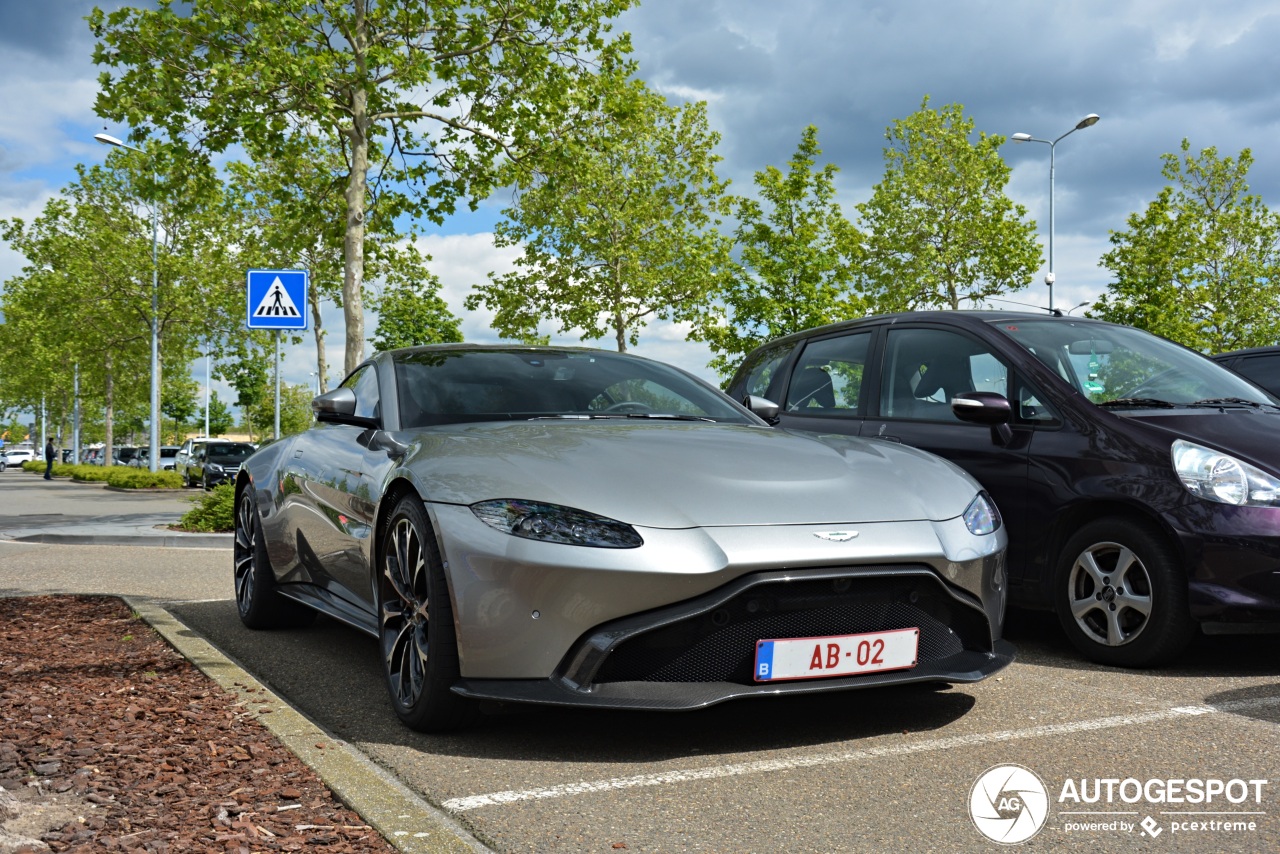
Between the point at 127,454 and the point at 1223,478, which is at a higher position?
the point at 1223,478

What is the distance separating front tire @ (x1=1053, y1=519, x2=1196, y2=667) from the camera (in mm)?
4977

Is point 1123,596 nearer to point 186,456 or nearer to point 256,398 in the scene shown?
point 186,456

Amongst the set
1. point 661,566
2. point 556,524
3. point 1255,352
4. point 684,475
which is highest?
point 1255,352

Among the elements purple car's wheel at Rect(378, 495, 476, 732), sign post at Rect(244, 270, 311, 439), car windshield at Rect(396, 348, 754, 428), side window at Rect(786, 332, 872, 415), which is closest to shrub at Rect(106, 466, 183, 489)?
sign post at Rect(244, 270, 311, 439)

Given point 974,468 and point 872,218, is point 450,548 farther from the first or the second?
point 872,218

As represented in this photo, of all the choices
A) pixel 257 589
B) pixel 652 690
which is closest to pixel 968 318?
pixel 652 690

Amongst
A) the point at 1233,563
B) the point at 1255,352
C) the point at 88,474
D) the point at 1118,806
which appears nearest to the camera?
the point at 1118,806

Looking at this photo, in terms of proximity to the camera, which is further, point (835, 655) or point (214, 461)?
point (214, 461)

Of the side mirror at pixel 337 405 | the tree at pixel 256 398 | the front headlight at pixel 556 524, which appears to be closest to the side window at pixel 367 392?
the side mirror at pixel 337 405

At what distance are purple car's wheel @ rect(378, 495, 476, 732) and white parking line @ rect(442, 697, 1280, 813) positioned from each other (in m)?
0.56

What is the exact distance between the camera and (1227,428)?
520cm

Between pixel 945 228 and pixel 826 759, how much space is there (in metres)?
35.1

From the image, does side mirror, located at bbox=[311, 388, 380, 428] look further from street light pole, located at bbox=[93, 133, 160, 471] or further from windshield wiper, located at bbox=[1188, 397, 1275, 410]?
street light pole, located at bbox=[93, 133, 160, 471]

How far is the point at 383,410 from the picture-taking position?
503 cm
